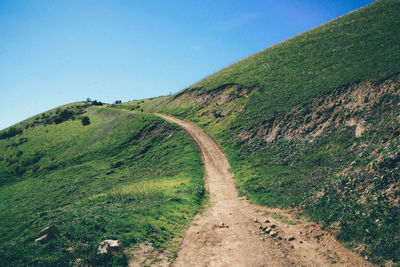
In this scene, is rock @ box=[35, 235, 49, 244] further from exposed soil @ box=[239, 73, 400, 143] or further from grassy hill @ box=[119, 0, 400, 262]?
exposed soil @ box=[239, 73, 400, 143]

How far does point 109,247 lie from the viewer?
9203mm

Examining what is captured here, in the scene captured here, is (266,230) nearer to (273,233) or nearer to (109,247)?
(273,233)

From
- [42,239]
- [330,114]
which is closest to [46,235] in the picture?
[42,239]

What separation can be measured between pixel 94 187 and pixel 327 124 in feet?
106

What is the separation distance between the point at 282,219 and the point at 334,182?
4.67 m

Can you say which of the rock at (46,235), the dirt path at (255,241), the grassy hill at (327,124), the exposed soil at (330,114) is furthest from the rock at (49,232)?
the exposed soil at (330,114)

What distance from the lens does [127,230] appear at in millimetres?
11602

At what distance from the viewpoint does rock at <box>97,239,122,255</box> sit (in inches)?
354

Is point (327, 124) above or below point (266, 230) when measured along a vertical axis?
above

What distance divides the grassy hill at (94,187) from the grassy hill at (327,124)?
7.74 meters

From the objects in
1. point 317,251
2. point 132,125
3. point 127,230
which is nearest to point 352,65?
point 317,251

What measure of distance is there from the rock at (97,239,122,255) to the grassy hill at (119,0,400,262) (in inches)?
454

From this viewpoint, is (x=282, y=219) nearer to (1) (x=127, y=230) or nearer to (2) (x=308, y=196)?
(2) (x=308, y=196)

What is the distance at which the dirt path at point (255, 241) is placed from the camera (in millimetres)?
10008
